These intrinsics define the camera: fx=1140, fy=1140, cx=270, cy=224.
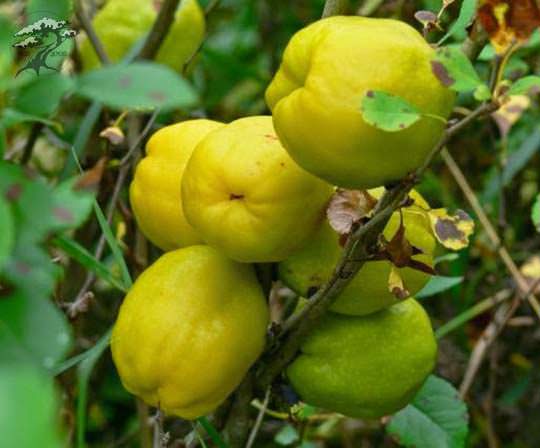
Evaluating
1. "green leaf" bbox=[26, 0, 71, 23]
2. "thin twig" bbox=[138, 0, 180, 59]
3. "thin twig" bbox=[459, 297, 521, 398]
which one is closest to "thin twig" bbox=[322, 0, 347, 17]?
"green leaf" bbox=[26, 0, 71, 23]

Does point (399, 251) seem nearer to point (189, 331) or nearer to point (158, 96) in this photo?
point (189, 331)

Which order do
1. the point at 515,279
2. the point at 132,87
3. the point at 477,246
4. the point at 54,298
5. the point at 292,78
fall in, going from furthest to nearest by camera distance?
the point at 477,246, the point at 515,279, the point at 54,298, the point at 292,78, the point at 132,87

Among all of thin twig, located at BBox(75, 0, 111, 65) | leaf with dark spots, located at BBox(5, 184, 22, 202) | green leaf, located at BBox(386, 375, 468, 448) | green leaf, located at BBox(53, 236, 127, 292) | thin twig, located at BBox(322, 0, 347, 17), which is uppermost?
leaf with dark spots, located at BBox(5, 184, 22, 202)

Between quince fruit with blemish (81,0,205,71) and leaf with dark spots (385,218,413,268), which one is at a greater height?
leaf with dark spots (385,218,413,268)

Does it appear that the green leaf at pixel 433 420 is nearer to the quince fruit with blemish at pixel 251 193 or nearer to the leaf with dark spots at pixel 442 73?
the quince fruit with blemish at pixel 251 193

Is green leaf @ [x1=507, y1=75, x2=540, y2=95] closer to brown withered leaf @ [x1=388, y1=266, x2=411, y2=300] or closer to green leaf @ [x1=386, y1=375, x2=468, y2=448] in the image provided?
brown withered leaf @ [x1=388, y1=266, x2=411, y2=300]

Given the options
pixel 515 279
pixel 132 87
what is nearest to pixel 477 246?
pixel 515 279

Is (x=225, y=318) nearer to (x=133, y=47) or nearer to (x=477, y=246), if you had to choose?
(x=133, y=47)
